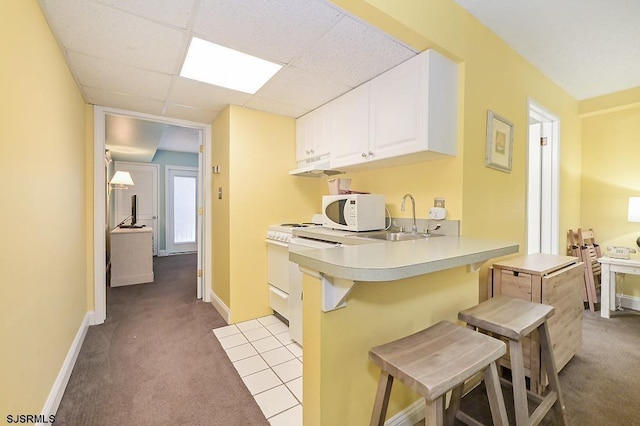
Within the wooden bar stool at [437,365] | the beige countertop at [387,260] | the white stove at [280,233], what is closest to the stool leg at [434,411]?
the wooden bar stool at [437,365]

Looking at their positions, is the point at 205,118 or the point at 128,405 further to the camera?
the point at 205,118

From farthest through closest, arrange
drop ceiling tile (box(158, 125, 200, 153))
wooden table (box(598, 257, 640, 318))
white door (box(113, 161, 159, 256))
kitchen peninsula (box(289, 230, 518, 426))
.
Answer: white door (box(113, 161, 159, 256)) < drop ceiling tile (box(158, 125, 200, 153)) < wooden table (box(598, 257, 640, 318)) < kitchen peninsula (box(289, 230, 518, 426))

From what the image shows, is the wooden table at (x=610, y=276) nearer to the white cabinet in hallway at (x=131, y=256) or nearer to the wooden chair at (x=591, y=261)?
the wooden chair at (x=591, y=261)

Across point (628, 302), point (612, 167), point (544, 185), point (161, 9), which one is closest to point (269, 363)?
point (161, 9)

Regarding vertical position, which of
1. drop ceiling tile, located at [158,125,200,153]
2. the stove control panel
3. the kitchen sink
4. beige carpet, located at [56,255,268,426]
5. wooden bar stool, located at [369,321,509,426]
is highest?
drop ceiling tile, located at [158,125,200,153]

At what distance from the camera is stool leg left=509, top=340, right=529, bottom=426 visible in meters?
1.12

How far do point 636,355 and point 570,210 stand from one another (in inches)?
67.5

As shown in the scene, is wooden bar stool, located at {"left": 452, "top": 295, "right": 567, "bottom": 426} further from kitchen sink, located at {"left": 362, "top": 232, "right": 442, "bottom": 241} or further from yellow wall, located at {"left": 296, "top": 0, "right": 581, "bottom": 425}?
kitchen sink, located at {"left": 362, "top": 232, "right": 442, "bottom": 241}

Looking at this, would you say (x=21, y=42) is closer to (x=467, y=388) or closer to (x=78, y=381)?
(x=78, y=381)

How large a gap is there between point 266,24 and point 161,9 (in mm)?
548

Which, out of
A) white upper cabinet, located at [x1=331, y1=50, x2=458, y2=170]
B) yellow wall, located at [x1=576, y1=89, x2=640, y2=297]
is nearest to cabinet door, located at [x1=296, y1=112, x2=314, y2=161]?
white upper cabinet, located at [x1=331, y1=50, x2=458, y2=170]

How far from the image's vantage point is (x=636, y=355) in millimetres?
2115

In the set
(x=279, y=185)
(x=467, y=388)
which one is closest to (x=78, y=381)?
(x=279, y=185)

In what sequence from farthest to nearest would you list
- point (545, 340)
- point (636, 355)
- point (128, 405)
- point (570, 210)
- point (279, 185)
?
point (570, 210) < point (279, 185) < point (636, 355) < point (128, 405) < point (545, 340)
